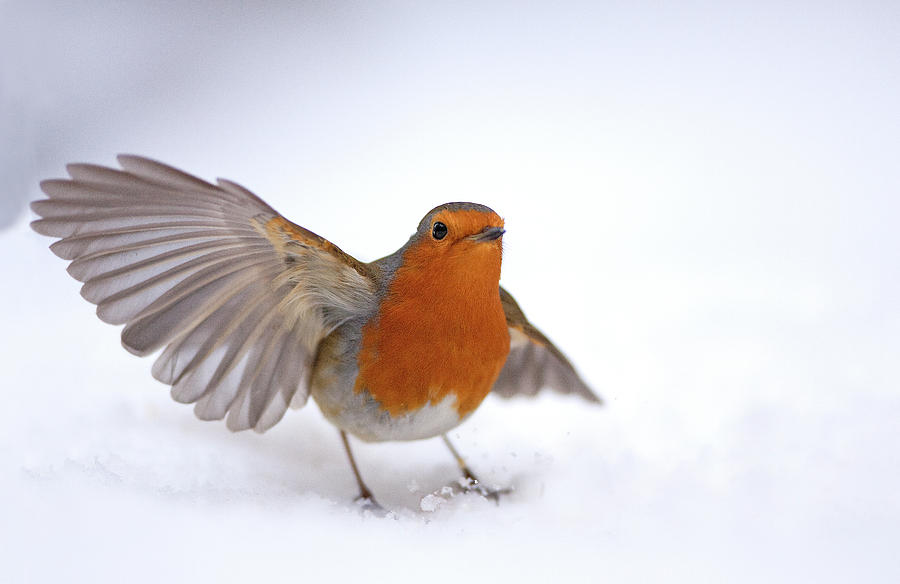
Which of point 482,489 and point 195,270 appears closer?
point 195,270

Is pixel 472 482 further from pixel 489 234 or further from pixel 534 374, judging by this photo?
pixel 489 234

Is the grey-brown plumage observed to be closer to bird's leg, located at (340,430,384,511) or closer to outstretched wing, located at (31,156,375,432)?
outstretched wing, located at (31,156,375,432)

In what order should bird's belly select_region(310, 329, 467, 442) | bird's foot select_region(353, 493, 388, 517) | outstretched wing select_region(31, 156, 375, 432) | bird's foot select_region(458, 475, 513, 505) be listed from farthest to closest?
bird's foot select_region(458, 475, 513, 505), bird's foot select_region(353, 493, 388, 517), bird's belly select_region(310, 329, 467, 442), outstretched wing select_region(31, 156, 375, 432)

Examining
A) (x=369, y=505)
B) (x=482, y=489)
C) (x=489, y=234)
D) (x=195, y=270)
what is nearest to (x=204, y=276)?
(x=195, y=270)

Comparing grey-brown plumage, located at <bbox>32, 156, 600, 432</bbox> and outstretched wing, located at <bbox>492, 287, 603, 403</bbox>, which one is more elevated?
grey-brown plumage, located at <bbox>32, 156, 600, 432</bbox>

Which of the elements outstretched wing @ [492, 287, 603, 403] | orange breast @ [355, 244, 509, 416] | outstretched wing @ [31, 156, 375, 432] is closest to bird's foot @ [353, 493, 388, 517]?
orange breast @ [355, 244, 509, 416]

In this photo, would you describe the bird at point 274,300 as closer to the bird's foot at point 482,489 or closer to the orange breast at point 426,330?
the orange breast at point 426,330

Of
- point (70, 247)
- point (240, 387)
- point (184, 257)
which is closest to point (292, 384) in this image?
point (240, 387)
